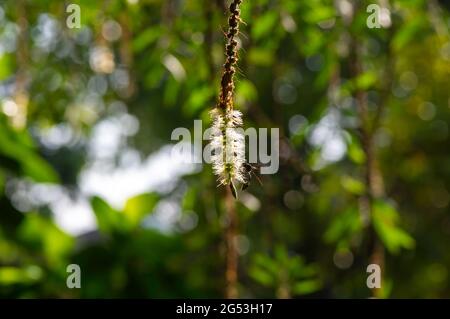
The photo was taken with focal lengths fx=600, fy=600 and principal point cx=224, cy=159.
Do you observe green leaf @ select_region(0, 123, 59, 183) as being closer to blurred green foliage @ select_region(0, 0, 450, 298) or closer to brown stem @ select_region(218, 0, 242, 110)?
blurred green foliage @ select_region(0, 0, 450, 298)

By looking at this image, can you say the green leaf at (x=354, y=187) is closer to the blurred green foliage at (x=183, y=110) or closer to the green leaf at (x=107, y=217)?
the blurred green foliage at (x=183, y=110)

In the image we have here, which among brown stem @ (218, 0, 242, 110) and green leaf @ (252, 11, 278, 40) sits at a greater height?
green leaf @ (252, 11, 278, 40)

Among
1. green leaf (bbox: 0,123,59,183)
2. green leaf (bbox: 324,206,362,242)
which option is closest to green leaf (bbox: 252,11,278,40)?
green leaf (bbox: 324,206,362,242)

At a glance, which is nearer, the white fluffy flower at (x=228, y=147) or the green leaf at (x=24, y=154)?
the white fluffy flower at (x=228, y=147)

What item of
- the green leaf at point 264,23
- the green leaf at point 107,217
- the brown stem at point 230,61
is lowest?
the brown stem at point 230,61

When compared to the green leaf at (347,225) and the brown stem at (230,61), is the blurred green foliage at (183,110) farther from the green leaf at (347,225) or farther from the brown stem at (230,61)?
the brown stem at (230,61)

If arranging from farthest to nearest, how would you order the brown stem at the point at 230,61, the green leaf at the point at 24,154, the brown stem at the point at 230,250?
the green leaf at the point at 24,154 → the brown stem at the point at 230,250 → the brown stem at the point at 230,61

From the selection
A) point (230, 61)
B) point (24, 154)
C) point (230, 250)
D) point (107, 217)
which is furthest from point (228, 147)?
point (24, 154)

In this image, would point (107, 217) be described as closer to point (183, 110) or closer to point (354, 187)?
point (183, 110)

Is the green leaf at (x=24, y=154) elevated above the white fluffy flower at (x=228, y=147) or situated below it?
above

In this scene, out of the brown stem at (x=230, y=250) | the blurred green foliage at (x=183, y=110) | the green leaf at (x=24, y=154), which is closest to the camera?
the brown stem at (x=230, y=250)

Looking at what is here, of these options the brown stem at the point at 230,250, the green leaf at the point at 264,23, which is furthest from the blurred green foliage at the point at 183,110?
the brown stem at the point at 230,250
